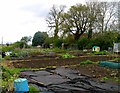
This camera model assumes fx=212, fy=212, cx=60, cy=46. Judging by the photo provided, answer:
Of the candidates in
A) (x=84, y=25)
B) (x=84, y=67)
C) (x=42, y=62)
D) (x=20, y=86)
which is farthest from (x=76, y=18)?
(x=20, y=86)

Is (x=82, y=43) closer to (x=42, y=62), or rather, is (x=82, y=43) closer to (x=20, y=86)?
(x=42, y=62)

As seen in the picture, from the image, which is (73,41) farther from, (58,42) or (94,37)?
(94,37)

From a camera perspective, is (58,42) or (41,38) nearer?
(58,42)

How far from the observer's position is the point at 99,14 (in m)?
24.1

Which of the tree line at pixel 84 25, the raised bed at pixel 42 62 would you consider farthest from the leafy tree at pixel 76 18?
the raised bed at pixel 42 62

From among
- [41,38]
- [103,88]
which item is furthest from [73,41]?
[103,88]

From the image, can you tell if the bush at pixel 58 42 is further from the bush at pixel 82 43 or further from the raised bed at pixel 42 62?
the raised bed at pixel 42 62

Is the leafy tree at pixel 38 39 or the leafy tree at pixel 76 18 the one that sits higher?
the leafy tree at pixel 76 18

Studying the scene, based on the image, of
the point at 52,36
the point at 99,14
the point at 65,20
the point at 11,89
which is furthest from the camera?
the point at 52,36

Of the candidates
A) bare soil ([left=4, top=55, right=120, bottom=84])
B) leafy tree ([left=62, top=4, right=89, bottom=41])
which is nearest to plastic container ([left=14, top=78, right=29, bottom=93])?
bare soil ([left=4, top=55, right=120, bottom=84])

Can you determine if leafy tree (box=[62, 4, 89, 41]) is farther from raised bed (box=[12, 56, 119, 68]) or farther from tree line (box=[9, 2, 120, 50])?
raised bed (box=[12, 56, 119, 68])

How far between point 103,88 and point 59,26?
21.7 meters

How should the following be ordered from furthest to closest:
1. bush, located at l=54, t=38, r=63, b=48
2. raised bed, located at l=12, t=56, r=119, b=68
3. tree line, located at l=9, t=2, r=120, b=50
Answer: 1. bush, located at l=54, t=38, r=63, b=48
2. tree line, located at l=9, t=2, r=120, b=50
3. raised bed, located at l=12, t=56, r=119, b=68

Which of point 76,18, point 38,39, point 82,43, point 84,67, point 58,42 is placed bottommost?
point 84,67
